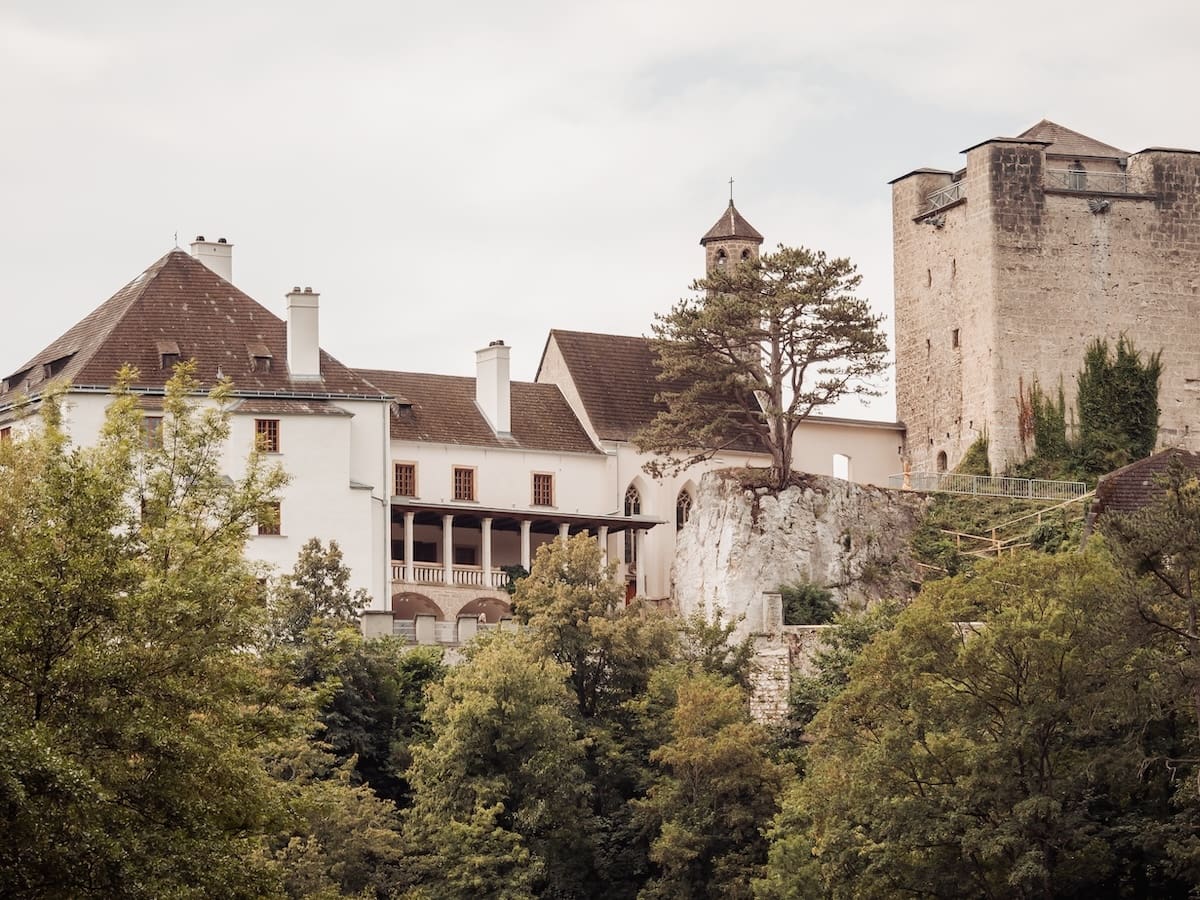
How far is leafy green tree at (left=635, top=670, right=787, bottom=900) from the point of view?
163 ft

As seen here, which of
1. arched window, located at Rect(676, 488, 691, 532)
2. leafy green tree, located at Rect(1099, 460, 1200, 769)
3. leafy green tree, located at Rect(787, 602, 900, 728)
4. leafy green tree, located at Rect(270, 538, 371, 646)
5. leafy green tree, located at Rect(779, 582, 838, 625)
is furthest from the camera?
arched window, located at Rect(676, 488, 691, 532)

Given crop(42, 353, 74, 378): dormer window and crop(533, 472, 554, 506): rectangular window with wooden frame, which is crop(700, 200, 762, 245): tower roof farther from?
crop(42, 353, 74, 378): dormer window

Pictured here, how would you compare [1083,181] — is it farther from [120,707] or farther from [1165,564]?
[120,707]

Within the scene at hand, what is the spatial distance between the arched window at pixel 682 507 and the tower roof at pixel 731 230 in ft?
28.8

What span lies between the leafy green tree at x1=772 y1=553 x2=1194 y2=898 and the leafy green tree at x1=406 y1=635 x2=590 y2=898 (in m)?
6.31

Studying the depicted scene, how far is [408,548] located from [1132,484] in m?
17.5

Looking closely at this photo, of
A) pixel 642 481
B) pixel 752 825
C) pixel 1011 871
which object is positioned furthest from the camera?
pixel 642 481

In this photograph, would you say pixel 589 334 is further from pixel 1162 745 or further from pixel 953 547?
pixel 1162 745

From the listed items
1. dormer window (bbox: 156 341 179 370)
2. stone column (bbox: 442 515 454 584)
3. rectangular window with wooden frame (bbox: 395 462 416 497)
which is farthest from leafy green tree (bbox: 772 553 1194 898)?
rectangular window with wooden frame (bbox: 395 462 416 497)

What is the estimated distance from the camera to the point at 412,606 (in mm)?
63906

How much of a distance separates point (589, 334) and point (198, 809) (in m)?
44.2

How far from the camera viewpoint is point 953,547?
2534 inches

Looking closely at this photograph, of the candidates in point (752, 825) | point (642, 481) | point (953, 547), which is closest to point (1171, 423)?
point (953, 547)

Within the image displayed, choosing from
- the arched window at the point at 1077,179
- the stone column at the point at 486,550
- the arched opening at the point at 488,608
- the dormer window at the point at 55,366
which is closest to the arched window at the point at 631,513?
the stone column at the point at 486,550
